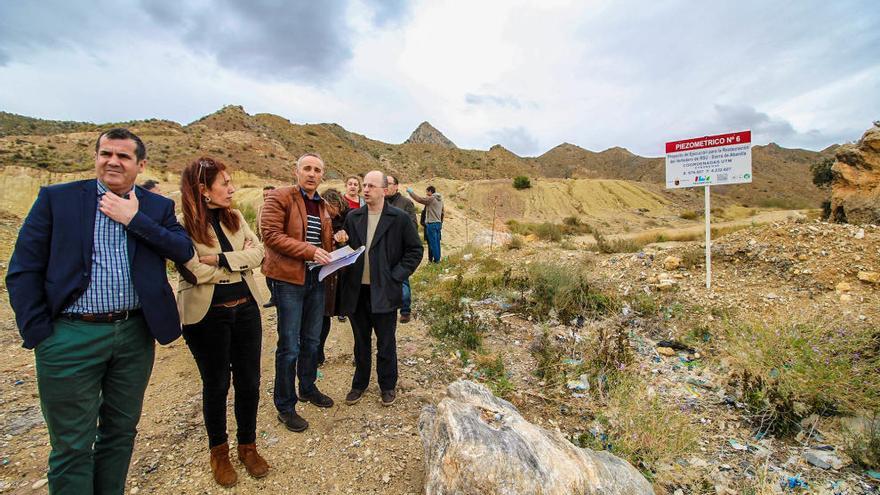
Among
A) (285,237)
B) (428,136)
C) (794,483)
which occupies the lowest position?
(794,483)

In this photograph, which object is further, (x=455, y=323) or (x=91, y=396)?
(x=455, y=323)

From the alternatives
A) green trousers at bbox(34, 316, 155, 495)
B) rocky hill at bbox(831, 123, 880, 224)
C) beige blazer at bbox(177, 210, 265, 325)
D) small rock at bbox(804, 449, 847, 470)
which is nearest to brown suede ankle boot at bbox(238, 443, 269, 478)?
green trousers at bbox(34, 316, 155, 495)

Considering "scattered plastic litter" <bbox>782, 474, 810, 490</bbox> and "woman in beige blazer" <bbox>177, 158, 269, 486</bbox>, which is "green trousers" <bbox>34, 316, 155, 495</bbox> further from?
"scattered plastic litter" <bbox>782, 474, 810, 490</bbox>

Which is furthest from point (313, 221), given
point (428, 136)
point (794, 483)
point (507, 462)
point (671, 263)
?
point (428, 136)

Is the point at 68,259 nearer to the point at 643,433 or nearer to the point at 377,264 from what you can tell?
the point at 377,264

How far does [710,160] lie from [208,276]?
6.53 metres

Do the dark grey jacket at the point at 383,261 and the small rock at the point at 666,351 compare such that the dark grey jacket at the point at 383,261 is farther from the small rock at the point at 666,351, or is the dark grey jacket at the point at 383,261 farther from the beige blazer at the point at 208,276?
the small rock at the point at 666,351

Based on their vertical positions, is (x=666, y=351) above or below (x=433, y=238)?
below

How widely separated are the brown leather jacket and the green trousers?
0.90m

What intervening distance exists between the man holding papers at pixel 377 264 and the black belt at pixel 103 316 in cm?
Answer: 148

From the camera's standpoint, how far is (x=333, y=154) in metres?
46.1

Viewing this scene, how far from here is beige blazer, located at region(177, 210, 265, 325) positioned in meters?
2.06

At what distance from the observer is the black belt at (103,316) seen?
5.35ft

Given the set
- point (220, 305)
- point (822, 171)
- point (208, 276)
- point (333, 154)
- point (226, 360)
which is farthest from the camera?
point (333, 154)
